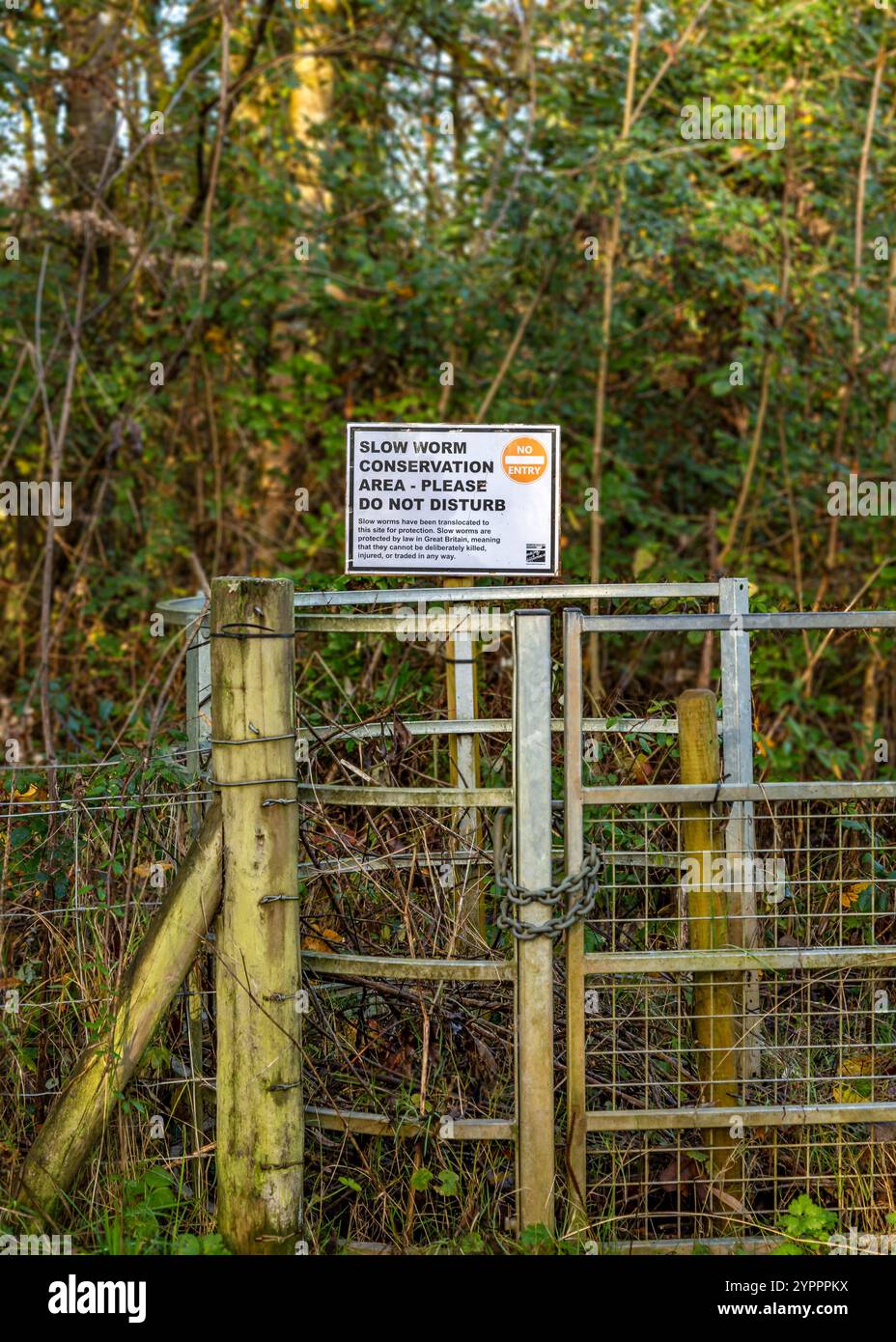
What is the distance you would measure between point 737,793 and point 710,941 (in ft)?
1.51

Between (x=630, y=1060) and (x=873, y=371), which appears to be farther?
(x=873, y=371)

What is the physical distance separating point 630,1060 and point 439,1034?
66 cm

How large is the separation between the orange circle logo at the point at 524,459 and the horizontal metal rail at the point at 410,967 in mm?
1878

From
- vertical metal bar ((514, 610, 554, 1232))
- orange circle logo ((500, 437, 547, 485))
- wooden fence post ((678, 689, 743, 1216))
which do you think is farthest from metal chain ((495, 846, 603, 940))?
orange circle logo ((500, 437, 547, 485))

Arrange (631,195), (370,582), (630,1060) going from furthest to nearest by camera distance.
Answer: (631,195), (370,582), (630,1060)

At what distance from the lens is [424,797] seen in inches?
139

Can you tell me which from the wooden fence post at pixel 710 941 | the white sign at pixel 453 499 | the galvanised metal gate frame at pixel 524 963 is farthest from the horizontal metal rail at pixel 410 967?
the white sign at pixel 453 499

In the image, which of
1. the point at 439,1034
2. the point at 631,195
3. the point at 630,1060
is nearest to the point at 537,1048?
the point at 439,1034

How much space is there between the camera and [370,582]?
18.5 feet

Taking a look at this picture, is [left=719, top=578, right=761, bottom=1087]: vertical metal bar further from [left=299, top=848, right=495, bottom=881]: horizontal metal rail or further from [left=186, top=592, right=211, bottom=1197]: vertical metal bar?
[left=186, top=592, right=211, bottom=1197]: vertical metal bar

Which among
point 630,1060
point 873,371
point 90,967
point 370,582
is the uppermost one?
point 873,371

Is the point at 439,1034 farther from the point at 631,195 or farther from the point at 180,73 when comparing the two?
the point at 180,73

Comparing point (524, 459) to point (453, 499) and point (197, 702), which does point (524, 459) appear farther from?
point (197, 702)

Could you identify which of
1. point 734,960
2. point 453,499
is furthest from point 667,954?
point 453,499
